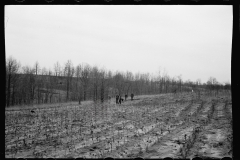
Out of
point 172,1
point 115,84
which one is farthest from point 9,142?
point 115,84

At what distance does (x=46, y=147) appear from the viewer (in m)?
5.31

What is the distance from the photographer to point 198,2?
5.55 feet

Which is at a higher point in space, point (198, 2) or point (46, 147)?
point (198, 2)

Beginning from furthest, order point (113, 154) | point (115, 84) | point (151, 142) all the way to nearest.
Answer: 1. point (115, 84)
2. point (151, 142)
3. point (113, 154)

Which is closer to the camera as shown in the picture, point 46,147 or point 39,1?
point 39,1

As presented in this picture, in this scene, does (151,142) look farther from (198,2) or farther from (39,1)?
(39,1)

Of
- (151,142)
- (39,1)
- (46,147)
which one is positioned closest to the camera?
(39,1)
